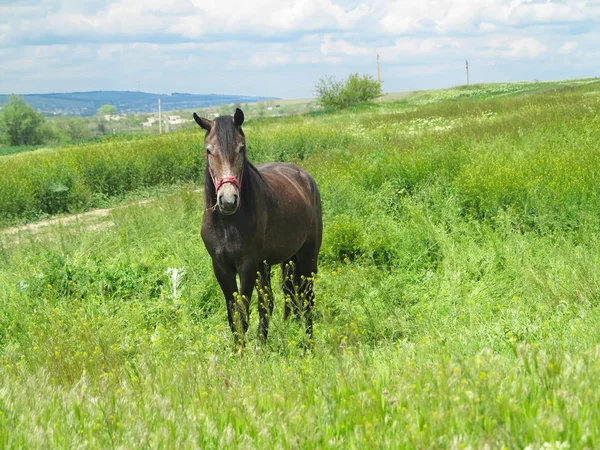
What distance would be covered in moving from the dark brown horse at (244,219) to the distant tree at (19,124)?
97469mm

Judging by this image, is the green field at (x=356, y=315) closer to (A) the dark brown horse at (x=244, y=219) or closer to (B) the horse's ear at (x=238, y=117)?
(A) the dark brown horse at (x=244, y=219)

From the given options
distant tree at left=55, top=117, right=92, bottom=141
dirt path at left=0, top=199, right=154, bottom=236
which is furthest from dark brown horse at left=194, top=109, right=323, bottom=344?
distant tree at left=55, top=117, right=92, bottom=141

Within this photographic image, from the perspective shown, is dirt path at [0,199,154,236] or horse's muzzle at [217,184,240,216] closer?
horse's muzzle at [217,184,240,216]

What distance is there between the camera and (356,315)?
629cm

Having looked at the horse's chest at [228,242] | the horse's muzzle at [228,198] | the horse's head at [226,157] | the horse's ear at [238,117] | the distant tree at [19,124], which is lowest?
the horse's chest at [228,242]

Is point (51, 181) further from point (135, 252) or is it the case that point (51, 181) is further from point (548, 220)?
point (548, 220)

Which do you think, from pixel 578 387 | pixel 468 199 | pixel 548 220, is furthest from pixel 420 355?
pixel 468 199

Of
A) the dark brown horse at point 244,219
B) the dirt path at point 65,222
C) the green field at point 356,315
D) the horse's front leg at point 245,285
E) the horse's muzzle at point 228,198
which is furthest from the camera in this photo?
the dirt path at point 65,222

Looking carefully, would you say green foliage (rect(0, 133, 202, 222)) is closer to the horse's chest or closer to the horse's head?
the horse's chest

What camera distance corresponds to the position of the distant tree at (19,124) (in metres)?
93.9

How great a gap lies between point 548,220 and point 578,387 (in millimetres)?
7010

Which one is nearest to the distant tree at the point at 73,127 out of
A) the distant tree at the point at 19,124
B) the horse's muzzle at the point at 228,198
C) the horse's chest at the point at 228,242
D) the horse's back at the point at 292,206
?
the distant tree at the point at 19,124

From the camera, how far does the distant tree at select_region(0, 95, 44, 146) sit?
93.9 meters

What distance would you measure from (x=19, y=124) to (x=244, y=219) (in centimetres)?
10089
